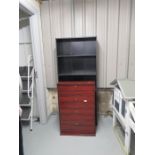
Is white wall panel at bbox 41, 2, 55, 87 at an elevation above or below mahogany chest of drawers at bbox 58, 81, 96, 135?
above

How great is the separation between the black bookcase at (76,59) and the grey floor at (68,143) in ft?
3.38

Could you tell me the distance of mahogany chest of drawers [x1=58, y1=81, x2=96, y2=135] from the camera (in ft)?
8.19

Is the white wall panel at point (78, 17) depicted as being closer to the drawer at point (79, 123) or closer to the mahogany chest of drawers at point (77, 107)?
the mahogany chest of drawers at point (77, 107)

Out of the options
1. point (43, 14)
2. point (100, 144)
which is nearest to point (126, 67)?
point (100, 144)

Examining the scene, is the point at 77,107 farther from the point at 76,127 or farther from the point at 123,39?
the point at 123,39

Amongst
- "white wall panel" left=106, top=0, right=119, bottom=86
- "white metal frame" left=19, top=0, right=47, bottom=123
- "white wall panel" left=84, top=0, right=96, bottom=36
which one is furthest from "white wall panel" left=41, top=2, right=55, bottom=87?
"white wall panel" left=106, top=0, right=119, bottom=86

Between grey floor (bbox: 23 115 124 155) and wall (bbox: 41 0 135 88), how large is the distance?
1.07 metres

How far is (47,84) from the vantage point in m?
3.31

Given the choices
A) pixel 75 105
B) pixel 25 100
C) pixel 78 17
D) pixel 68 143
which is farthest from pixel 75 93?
pixel 78 17

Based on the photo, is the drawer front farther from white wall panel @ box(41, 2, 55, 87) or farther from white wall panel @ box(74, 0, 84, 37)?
white wall panel @ box(74, 0, 84, 37)

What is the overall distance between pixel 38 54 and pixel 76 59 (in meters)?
0.76
